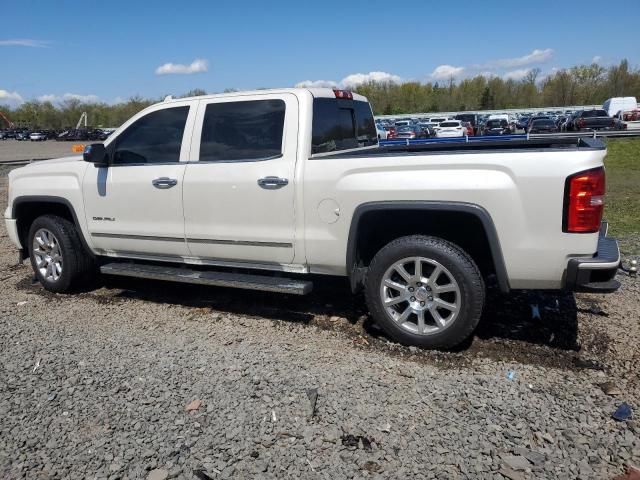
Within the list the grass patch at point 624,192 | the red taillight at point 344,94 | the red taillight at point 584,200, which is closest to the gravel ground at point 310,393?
the red taillight at point 584,200

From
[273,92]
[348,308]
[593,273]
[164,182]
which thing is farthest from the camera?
[348,308]

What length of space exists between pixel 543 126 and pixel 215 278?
3593 centimetres

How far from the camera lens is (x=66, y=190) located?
5.58m

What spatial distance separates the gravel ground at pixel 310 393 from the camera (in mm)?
2963

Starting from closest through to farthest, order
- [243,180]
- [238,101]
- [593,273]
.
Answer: [593,273], [243,180], [238,101]

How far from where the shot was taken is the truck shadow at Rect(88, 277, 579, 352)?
4520 mm

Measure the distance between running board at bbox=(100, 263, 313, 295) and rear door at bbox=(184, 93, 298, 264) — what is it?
0.50ft

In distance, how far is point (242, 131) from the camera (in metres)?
4.75

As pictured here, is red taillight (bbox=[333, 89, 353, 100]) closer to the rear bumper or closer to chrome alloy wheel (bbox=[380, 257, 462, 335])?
chrome alloy wheel (bbox=[380, 257, 462, 335])

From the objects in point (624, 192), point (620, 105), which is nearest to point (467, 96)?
point (620, 105)

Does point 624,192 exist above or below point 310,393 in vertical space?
below

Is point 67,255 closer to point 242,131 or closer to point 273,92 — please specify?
point 242,131

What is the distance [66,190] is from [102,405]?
2752 mm

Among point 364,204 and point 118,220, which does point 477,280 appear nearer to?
point 364,204
